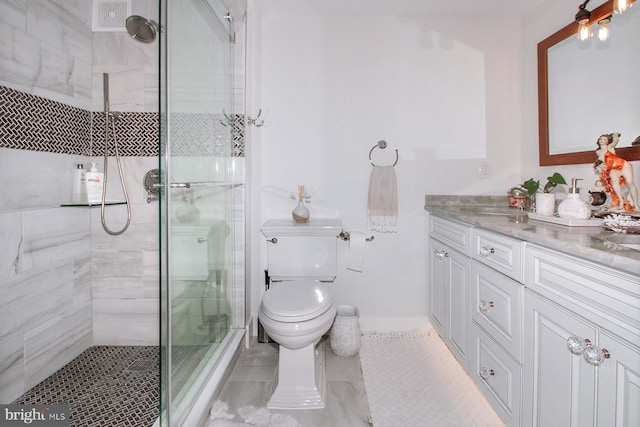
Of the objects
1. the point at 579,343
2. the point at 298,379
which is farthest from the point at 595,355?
the point at 298,379

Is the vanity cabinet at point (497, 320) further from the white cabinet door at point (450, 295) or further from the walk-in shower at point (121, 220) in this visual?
the walk-in shower at point (121, 220)

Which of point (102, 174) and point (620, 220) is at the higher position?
point (102, 174)

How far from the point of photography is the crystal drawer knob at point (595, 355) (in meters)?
0.89

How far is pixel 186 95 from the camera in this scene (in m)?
1.36

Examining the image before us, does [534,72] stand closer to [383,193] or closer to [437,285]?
[383,193]

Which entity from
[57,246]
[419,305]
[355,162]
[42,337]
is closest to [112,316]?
[42,337]

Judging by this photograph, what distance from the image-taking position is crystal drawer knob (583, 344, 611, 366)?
2.91 ft

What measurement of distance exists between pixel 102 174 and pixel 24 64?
24.2 inches

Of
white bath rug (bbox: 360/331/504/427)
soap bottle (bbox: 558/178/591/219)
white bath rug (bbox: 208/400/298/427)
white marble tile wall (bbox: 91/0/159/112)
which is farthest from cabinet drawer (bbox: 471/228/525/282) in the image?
white marble tile wall (bbox: 91/0/159/112)

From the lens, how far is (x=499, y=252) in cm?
140

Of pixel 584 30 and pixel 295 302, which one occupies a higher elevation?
pixel 584 30

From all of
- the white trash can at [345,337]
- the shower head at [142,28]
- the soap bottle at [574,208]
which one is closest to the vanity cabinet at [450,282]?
the soap bottle at [574,208]

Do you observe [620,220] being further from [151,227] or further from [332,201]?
[151,227]

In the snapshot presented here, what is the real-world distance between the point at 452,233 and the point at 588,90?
104 cm
